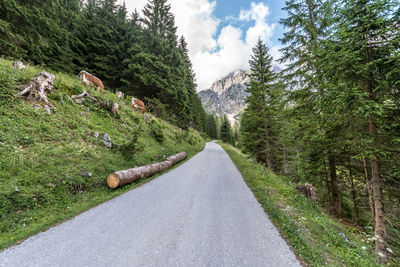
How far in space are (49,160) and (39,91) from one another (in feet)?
15.3

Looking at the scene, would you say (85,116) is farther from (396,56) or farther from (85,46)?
(85,46)

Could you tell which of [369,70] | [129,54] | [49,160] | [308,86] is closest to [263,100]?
[308,86]

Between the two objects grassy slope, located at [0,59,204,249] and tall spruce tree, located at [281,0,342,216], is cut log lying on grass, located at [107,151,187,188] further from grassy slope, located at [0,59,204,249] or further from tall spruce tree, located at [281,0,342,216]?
tall spruce tree, located at [281,0,342,216]

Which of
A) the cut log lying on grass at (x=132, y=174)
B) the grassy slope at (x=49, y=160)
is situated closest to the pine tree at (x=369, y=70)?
the cut log lying on grass at (x=132, y=174)

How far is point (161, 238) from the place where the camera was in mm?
3010

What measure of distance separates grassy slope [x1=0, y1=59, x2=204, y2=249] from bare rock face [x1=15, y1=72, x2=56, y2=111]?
0.35 metres

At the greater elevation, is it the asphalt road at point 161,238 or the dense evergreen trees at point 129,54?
the dense evergreen trees at point 129,54

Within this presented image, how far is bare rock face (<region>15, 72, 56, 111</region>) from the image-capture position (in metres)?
6.74

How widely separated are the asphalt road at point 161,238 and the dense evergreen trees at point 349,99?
307 cm

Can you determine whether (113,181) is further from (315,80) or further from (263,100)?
(263,100)

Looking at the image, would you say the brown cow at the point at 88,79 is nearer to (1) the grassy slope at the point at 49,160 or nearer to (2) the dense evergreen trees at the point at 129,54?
(1) the grassy slope at the point at 49,160

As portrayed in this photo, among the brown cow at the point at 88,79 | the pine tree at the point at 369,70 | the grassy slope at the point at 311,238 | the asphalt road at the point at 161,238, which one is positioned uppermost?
the brown cow at the point at 88,79

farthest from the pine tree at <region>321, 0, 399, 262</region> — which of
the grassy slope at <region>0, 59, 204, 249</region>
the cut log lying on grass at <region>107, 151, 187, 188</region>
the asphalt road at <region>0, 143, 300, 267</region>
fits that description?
the grassy slope at <region>0, 59, 204, 249</region>

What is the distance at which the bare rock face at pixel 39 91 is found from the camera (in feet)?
22.1
